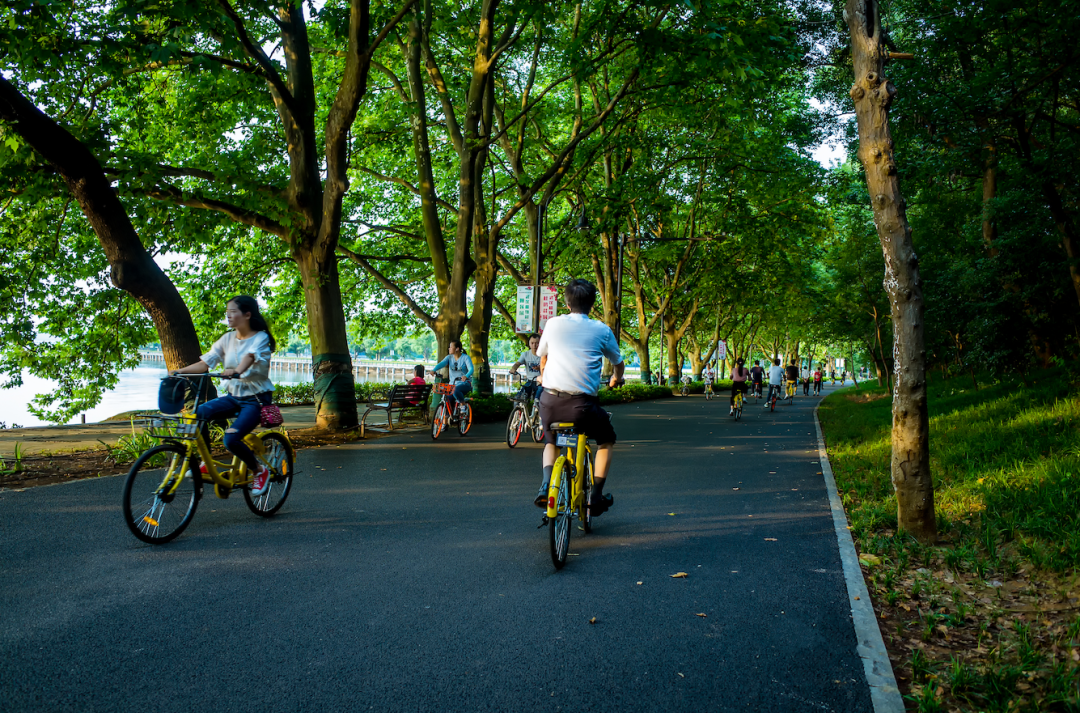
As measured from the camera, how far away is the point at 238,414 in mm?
6133

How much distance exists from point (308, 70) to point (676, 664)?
42.8ft

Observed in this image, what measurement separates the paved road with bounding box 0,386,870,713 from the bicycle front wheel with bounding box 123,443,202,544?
6.5 inches

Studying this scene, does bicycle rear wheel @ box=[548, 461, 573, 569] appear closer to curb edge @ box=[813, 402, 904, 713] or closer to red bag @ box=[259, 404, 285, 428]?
curb edge @ box=[813, 402, 904, 713]

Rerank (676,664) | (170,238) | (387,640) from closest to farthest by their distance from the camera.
→ (676,664)
(387,640)
(170,238)

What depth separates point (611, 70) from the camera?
73.7 ft

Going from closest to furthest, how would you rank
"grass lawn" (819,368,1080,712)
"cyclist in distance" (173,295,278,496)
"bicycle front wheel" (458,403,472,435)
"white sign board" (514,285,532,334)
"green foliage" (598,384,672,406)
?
"grass lawn" (819,368,1080,712), "cyclist in distance" (173,295,278,496), "bicycle front wheel" (458,403,472,435), "white sign board" (514,285,532,334), "green foliage" (598,384,672,406)

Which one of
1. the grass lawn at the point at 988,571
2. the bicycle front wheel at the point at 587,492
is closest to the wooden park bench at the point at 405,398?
the grass lawn at the point at 988,571

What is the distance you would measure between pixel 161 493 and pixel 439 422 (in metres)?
8.19

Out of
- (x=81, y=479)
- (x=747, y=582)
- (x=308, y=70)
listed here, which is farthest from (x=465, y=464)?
(x=308, y=70)

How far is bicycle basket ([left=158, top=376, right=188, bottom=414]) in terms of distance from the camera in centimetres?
589

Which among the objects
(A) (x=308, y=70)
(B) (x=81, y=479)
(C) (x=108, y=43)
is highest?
(A) (x=308, y=70)

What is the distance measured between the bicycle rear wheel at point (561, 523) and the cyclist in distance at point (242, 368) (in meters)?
2.48

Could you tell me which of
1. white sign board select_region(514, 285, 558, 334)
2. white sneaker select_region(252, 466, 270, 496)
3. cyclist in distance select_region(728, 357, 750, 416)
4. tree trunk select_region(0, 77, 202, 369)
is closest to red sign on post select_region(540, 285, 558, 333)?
white sign board select_region(514, 285, 558, 334)

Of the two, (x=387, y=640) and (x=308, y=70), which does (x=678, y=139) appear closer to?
(x=308, y=70)
